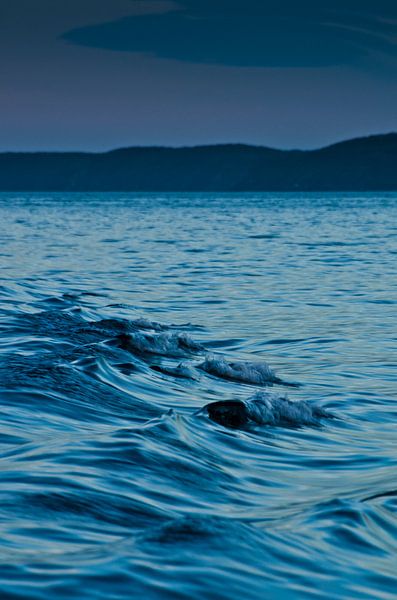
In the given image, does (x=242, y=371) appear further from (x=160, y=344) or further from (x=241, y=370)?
(x=160, y=344)

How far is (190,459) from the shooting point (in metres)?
7.97

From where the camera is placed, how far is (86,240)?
173ft

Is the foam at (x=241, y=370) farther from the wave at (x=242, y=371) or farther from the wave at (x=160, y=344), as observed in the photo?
the wave at (x=160, y=344)

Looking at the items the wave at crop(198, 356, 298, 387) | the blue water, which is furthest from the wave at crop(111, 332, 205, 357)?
the wave at crop(198, 356, 298, 387)

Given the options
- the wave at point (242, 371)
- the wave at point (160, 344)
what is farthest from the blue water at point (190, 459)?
the wave at point (242, 371)

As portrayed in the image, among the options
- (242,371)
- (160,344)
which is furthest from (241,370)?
(160,344)

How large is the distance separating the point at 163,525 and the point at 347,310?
15.0m

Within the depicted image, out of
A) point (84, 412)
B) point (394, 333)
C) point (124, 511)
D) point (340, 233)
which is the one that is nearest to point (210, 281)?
point (394, 333)

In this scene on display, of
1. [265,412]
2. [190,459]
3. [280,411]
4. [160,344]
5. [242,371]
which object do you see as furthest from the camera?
[160,344]

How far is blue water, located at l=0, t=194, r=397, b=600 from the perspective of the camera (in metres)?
5.32

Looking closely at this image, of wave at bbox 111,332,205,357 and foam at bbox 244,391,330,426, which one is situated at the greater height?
foam at bbox 244,391,330,426

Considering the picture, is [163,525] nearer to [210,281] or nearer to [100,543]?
[100,543]

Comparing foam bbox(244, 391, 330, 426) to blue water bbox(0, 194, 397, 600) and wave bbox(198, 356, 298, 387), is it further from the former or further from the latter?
wave bbox(198, 356, 298, 387)

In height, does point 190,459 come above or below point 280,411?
above
